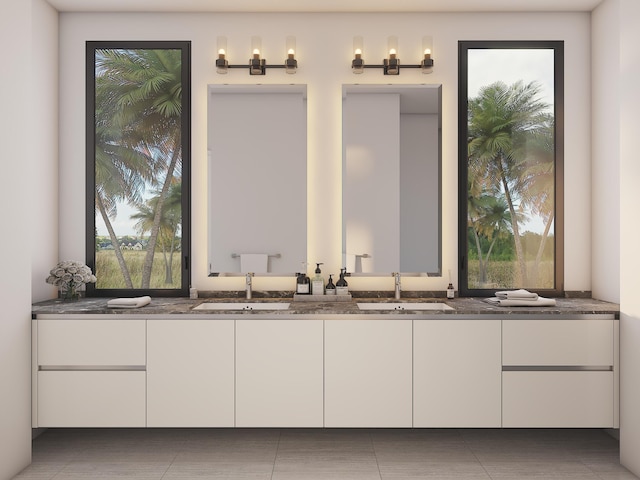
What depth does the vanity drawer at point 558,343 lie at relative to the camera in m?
2.88

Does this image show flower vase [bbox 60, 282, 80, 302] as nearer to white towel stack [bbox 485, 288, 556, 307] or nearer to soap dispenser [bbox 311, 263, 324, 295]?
soap dispenser [bbox 311, 263, 324, 295]

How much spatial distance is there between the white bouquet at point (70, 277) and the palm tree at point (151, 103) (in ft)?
1.54

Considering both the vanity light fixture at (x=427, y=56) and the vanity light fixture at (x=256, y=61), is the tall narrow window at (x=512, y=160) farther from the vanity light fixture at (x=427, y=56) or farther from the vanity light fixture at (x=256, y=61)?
the vanity light fixture at (x=256, y=61)

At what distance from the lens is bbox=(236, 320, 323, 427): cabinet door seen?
2.88m

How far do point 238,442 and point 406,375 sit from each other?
1161mm

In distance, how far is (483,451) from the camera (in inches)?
119

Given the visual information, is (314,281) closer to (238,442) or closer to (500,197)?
(238,442)

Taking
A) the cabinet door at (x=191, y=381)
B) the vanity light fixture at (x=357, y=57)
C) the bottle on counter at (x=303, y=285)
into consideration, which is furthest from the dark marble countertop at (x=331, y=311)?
the vanity light fixture at (x=357, y=57)

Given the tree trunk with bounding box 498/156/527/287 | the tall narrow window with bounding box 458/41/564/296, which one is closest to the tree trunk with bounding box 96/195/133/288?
the tall narrow window with bounding box 458/41/564/296

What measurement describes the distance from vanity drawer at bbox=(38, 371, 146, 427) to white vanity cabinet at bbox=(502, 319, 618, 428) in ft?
7.11

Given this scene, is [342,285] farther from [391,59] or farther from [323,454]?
[391,59]

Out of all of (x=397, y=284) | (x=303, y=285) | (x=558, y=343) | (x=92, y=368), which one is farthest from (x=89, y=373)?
(x=558, y=343)

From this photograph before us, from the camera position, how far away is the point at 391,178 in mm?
3449

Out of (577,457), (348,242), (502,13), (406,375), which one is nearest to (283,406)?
(406,375)
